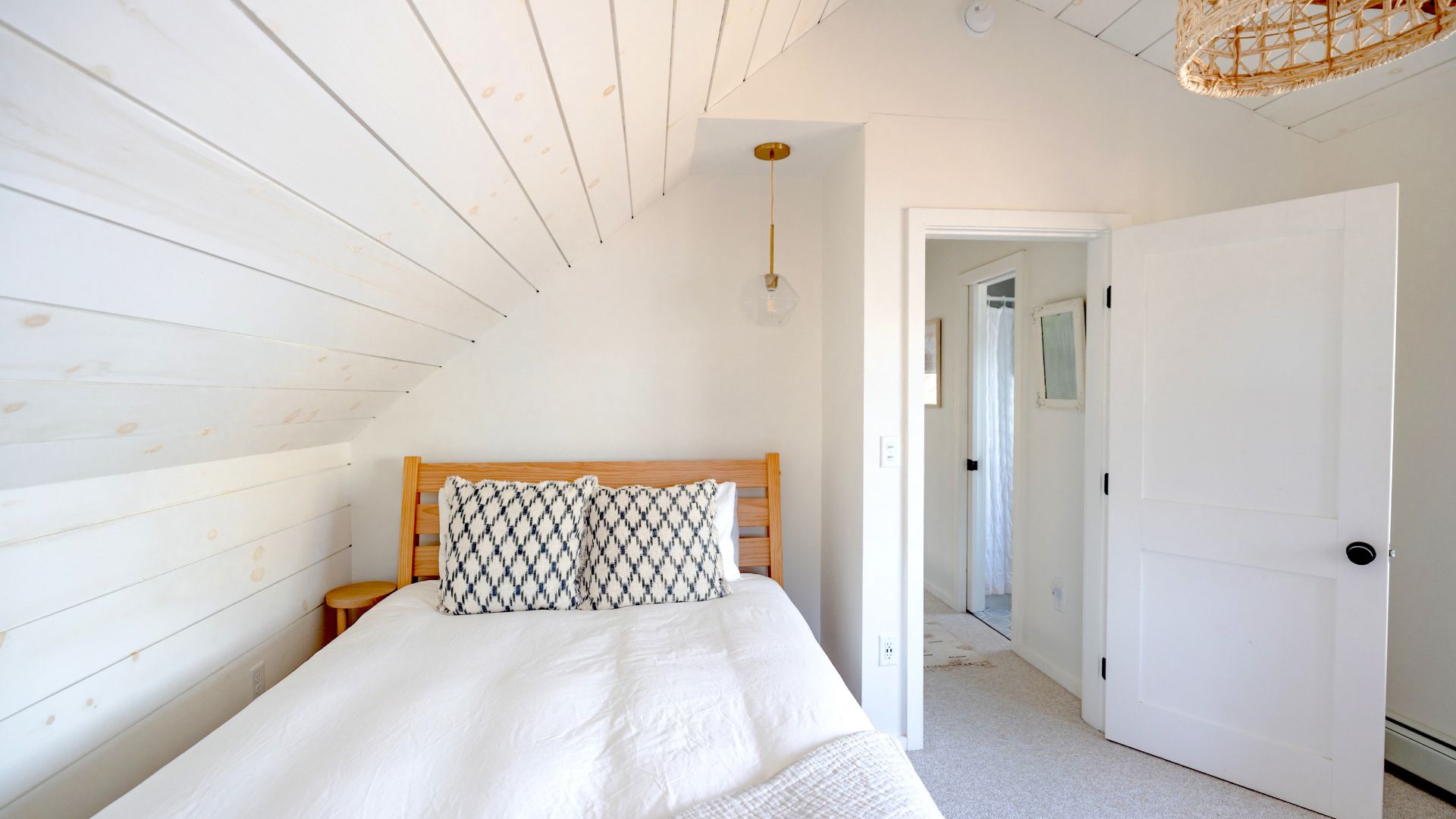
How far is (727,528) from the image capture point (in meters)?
2.46

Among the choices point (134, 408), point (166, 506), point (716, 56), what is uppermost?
point (716, 56)

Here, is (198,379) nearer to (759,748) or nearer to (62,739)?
(62,739)

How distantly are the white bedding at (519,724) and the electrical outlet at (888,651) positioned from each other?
0.54 m

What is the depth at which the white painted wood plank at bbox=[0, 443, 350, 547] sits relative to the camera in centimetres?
132

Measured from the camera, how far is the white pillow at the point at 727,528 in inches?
93.4

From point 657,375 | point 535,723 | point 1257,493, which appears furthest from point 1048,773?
point 657,375

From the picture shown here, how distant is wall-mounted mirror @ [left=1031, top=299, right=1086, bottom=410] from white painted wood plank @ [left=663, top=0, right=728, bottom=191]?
5.76ft

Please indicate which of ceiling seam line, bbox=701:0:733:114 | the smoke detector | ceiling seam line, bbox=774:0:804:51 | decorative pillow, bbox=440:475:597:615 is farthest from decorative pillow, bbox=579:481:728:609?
the smoke detector

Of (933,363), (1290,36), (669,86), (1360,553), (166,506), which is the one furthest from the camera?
(933,363)

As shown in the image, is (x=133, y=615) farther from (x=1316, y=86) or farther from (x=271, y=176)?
(x=1316, y=86)

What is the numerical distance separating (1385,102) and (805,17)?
2064 millimetres

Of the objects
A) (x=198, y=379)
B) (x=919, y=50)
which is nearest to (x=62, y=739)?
(x=198, y=379)

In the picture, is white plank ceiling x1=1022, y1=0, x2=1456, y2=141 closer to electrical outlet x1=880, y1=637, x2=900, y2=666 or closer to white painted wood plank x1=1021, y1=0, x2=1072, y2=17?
white painted wood plank x1=1021, y1=0, x2=1072, y2=17

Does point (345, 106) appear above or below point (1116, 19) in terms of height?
below
